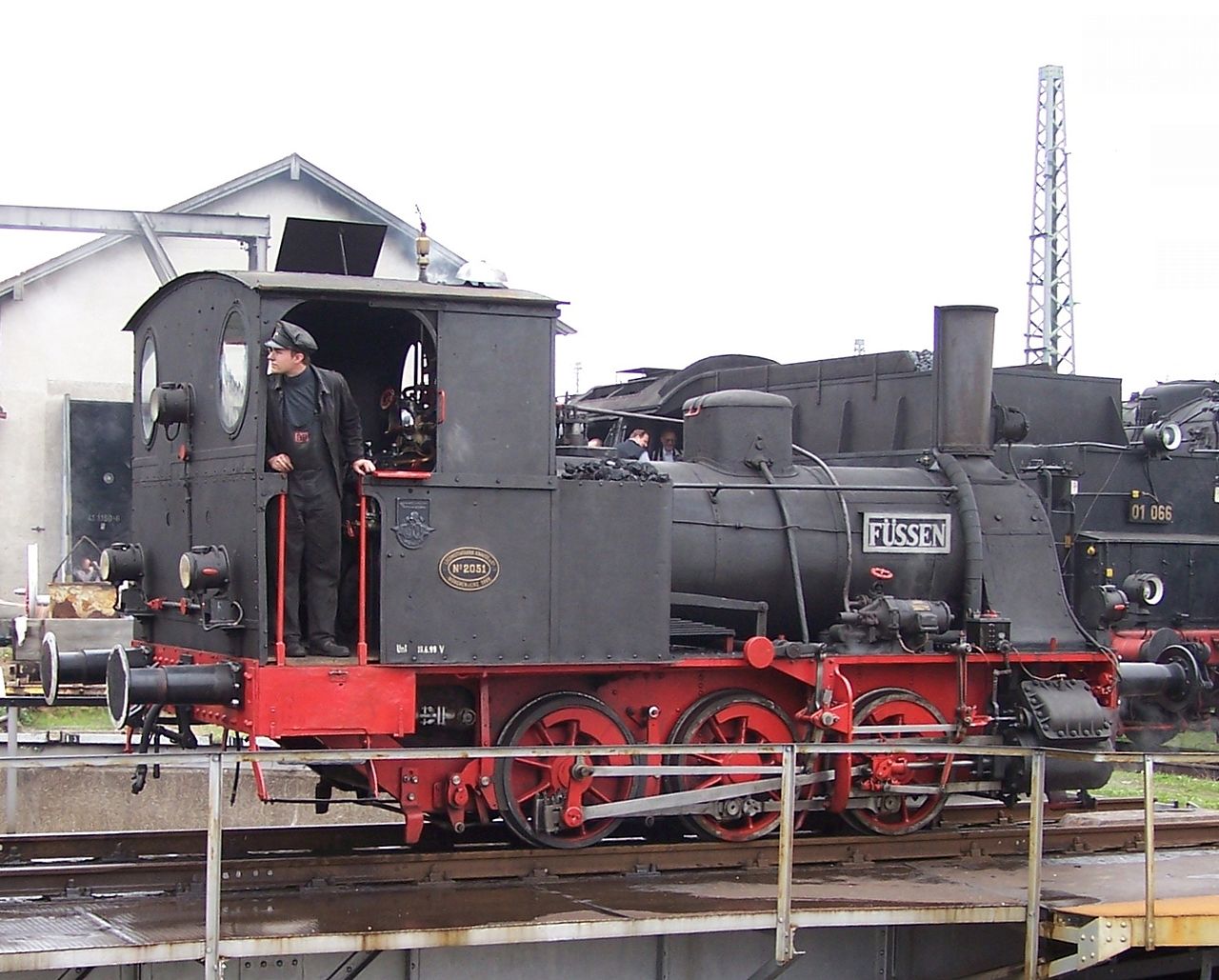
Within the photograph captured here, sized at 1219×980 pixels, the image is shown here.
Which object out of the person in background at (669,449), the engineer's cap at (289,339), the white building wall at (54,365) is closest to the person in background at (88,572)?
the white building wall at (54,365)

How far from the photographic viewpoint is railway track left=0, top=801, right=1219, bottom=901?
7961 mm

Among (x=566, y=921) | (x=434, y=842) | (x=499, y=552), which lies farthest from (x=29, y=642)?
(x=566, y=921)

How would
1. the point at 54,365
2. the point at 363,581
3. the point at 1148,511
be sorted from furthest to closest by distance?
the point at 54,365 → the point at 1148,511 → the point at 363,581

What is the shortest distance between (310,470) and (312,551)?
0.44 meters

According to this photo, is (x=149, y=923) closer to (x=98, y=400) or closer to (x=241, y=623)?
(x=241, y=623)

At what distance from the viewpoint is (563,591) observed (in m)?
Answer: 8.70

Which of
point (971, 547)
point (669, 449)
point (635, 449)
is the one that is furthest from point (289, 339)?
point (971, 547)

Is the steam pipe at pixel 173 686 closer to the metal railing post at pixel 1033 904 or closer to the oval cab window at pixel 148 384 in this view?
the oval cab window at pixel 148 384

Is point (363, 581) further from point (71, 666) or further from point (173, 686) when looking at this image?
point (71, 666)

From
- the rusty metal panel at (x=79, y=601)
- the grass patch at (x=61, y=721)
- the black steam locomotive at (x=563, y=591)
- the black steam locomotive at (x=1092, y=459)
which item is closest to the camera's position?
the black steam locomotive at (x=563, y=591)

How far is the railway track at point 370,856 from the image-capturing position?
26.1ft

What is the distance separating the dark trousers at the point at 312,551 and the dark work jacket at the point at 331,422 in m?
0.14

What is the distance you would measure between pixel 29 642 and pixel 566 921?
12812mm

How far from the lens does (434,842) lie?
9.41m
